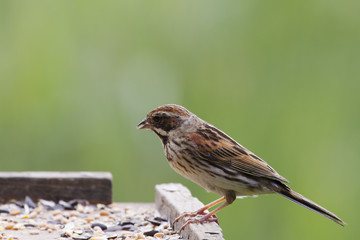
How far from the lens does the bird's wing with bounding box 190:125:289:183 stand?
4180mm

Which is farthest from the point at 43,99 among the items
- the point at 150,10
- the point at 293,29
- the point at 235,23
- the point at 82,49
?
the point at 293,29

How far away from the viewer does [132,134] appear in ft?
24.1

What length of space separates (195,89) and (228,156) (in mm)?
3289

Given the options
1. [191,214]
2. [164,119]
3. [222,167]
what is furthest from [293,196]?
[164,119]

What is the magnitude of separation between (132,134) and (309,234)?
215cm

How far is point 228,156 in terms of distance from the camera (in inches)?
167

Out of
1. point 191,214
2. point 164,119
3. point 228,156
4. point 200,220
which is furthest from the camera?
point 164,119

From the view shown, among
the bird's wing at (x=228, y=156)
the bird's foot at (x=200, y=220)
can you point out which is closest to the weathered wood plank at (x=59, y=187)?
the bird's wing at (x=228, y=156)

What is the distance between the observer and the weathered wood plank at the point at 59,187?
4.87 metres

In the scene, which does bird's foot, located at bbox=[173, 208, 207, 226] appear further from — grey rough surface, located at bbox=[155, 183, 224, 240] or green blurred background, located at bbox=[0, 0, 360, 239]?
green blurred background, located at bbox=[0, 0, 360, 239]

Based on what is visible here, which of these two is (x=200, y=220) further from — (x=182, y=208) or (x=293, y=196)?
(x=293, y=196)

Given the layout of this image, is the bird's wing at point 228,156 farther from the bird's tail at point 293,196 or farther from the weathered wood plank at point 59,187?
the weathered wood plank at point 59,187

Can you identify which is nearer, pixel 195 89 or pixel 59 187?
pixel 59 187

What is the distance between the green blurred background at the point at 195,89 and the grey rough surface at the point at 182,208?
2.46 metres
